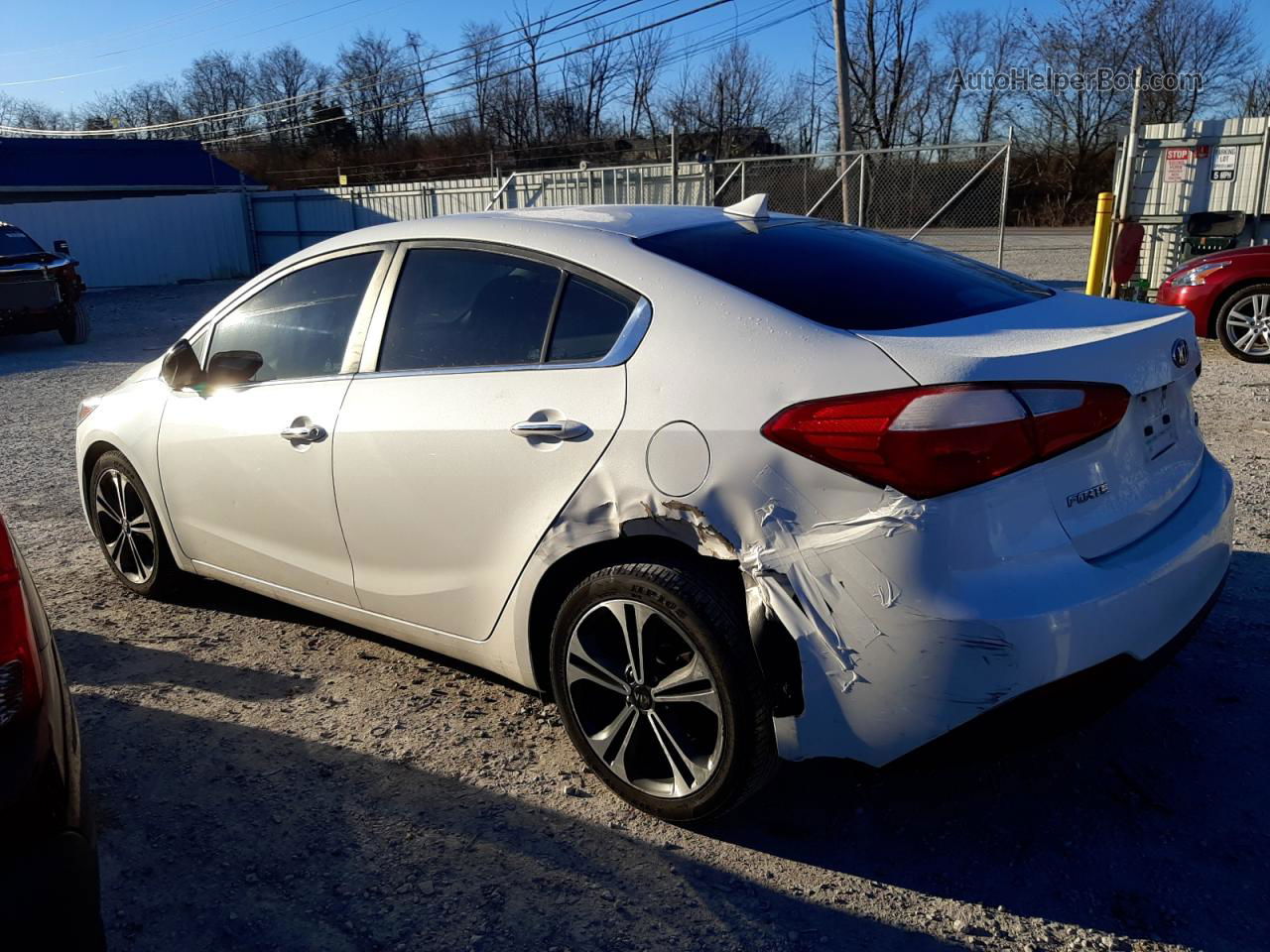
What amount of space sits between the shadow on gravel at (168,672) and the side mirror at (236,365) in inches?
42.4

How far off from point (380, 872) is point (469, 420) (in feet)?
4.07

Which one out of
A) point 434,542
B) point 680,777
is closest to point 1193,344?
point 680,777

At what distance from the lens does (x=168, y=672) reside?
12.7ft

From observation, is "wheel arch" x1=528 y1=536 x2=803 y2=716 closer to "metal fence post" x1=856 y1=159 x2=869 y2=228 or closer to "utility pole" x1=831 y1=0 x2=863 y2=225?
"metal fence post" x1=856 y1=159 x2=869 y2=228

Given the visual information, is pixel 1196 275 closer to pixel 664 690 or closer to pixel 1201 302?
pixel 1201 302

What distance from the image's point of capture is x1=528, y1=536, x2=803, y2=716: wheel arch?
8.15ft

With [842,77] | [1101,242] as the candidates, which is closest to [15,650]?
[1101,242]

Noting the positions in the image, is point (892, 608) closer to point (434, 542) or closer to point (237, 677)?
point (434, 542)

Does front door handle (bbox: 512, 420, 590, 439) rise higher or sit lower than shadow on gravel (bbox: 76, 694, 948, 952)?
higher

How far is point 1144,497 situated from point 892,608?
2.76 feet

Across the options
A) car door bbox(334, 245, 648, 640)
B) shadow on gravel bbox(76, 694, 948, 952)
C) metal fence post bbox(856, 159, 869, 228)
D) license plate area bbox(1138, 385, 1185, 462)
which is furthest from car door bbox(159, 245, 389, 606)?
metal fence post bbox(856, 159, 869, 228)

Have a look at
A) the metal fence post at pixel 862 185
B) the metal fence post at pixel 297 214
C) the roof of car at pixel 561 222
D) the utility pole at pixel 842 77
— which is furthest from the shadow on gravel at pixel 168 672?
the metal fence post at pixel 297 214

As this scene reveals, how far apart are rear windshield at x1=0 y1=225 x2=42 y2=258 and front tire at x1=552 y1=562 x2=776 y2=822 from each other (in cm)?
1411

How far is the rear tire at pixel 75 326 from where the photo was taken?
48.1ft
